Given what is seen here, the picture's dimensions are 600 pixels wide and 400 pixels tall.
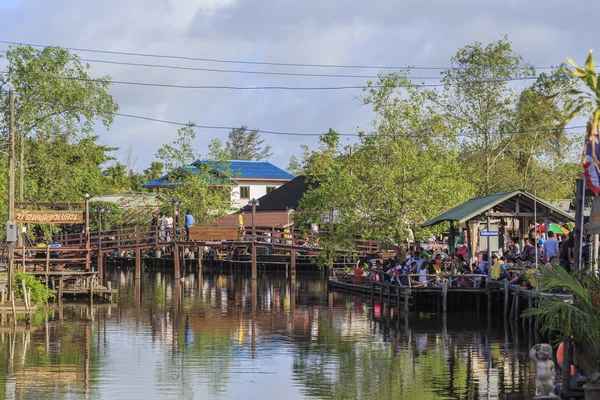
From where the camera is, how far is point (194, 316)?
36844mm

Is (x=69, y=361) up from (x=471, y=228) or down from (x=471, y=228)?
down

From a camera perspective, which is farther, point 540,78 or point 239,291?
point 540,78

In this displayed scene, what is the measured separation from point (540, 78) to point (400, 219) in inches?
589

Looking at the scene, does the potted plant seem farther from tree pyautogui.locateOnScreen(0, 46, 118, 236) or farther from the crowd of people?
tree pyautogui.locateOnScreen(0, 46, 118, 236)

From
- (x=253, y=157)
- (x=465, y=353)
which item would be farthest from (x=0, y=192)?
(x=253, y=157)

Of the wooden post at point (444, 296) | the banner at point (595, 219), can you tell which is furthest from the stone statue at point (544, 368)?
the wooden post at point (444, 296)

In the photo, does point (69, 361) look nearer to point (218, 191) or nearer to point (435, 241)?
point (435, 241)

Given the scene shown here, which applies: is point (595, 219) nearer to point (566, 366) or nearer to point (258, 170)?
point (566, 366)

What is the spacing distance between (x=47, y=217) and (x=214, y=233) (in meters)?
16.1

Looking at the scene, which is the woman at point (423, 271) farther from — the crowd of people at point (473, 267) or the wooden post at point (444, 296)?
the wooden post at point (444, 296)

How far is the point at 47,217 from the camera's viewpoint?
128ft

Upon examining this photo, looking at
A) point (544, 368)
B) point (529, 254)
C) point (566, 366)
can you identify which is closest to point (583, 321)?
point (566, 366)

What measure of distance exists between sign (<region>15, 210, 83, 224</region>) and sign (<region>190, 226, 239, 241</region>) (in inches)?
567

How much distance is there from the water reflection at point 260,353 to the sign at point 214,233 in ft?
39.5
